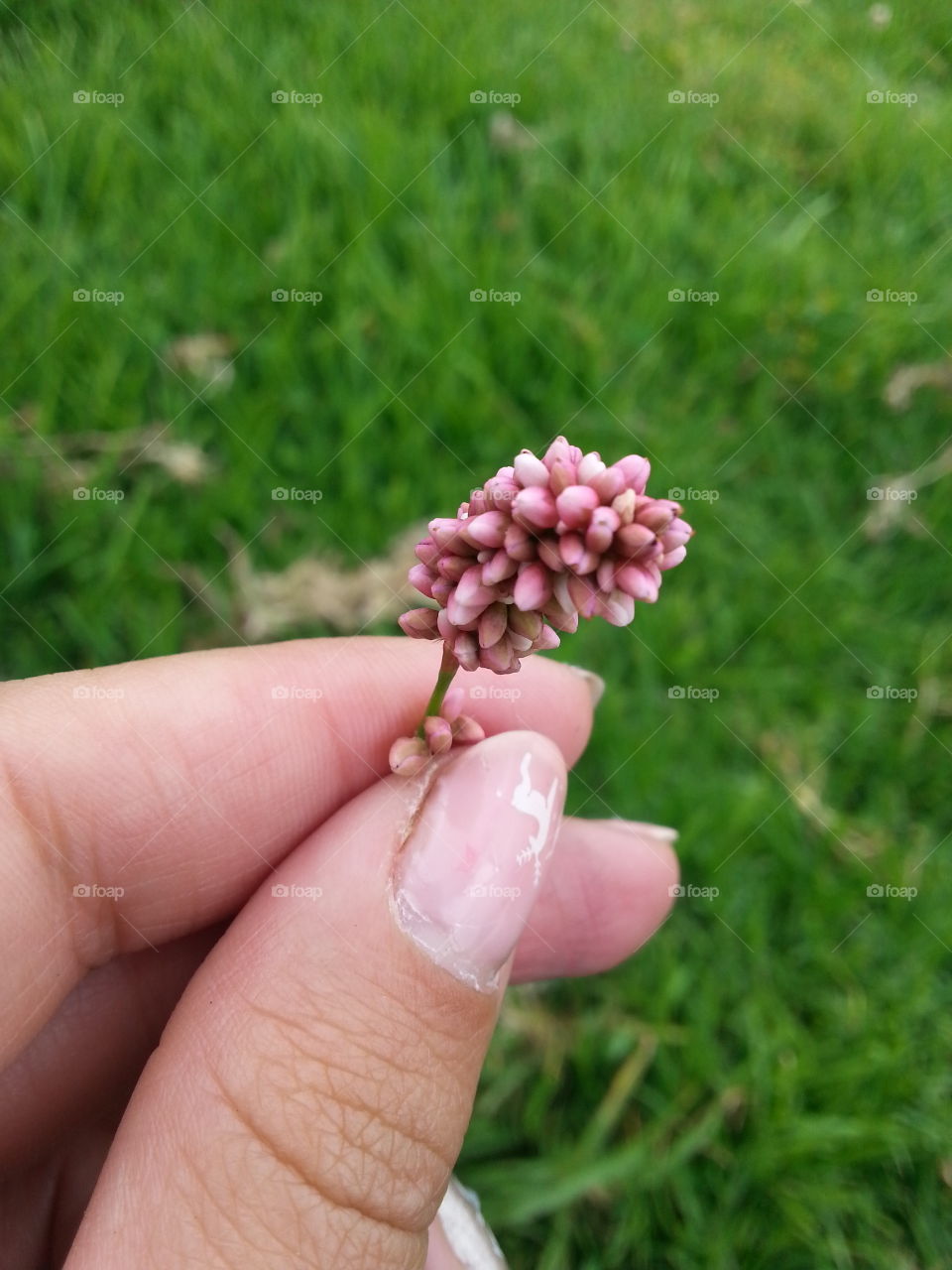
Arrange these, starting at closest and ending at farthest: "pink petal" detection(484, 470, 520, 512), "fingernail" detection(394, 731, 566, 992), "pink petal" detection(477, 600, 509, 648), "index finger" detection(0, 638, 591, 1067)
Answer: "pink petal" detection(484, 470, 520, 512), "pink petal" detection(477, 600, 509, 648), "fingernail" detection(394, 731, 566, 992), "index finger" detection(0, 638, 591, 1067)

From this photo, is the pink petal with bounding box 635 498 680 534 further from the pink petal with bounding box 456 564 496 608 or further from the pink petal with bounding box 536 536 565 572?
the pink petal with bounding box 456 564 496 608

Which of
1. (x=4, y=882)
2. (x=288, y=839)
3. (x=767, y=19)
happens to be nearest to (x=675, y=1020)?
(x=288, y=839)

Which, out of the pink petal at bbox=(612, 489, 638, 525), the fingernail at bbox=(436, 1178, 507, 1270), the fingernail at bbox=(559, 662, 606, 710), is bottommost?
the fingernail at bbox=(436, 1178, 507, 1270)

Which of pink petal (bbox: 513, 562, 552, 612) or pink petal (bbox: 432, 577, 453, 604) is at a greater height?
pink petal (bbox: 513, 562, 552, 612)

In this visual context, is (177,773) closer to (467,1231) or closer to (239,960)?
(239,960)

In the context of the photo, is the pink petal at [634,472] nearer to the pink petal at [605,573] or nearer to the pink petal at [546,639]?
the pink petal at [605,573]

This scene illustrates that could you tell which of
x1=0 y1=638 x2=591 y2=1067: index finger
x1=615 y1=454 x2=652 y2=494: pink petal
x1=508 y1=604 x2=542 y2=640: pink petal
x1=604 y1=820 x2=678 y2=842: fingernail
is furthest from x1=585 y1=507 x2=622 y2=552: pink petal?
x1=604 y1=820 x2=678 y2=842: fingernail

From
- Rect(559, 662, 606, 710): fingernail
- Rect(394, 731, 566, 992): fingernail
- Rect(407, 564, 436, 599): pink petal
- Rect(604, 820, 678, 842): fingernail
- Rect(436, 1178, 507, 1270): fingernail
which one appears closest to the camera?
Rect(407, 564, 436, 599): pink petal
